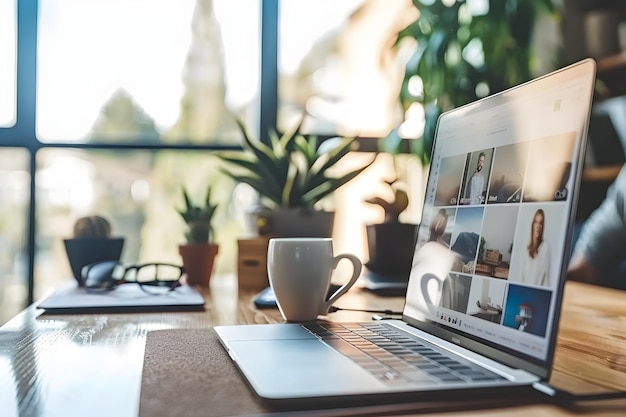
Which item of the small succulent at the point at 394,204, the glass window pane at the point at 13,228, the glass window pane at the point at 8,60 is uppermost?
the glass window pane at the point at 8,60

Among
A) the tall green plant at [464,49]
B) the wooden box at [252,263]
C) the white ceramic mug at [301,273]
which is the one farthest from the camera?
the tall green plant at [464,49]

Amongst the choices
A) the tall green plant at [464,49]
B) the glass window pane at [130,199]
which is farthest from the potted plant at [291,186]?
the glass window pane at [130,199]

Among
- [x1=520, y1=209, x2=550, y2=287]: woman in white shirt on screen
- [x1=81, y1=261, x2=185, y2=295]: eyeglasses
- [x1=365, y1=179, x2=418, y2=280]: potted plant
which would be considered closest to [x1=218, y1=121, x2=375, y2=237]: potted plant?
[x1=365, y1=179, x2=418, y2=280]: potted plant

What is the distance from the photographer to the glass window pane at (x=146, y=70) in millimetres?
2021

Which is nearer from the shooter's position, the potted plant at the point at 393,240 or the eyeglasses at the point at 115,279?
the eyeglasses at the point at 115,279

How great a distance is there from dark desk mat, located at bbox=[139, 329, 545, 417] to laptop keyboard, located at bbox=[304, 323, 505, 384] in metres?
0.03

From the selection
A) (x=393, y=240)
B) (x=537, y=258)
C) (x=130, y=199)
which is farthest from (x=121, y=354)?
(x=130, y=199)

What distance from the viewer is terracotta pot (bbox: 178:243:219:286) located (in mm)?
1424

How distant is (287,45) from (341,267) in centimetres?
90

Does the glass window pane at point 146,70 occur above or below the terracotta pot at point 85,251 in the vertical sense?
above

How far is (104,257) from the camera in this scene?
1376mm

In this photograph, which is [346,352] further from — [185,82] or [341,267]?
[185,82]

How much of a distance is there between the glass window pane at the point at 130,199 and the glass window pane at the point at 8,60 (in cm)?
17

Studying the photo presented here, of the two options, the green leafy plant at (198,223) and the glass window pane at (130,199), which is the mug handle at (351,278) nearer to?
the green leafy plant at (198,223)
